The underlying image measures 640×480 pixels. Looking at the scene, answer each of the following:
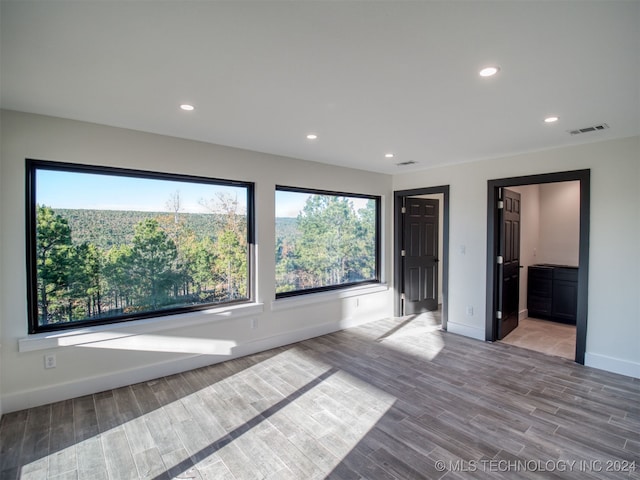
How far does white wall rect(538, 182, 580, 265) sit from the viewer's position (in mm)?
5320

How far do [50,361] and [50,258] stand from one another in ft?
2.96

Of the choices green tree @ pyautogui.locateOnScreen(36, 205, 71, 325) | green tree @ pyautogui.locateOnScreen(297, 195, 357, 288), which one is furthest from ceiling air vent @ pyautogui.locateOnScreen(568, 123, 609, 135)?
green tree @ pyautogui.locateOnScreen(36, 205, 71, 325)

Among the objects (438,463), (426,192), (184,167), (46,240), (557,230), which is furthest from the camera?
(557,230)

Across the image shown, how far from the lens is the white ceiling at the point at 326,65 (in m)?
1.47

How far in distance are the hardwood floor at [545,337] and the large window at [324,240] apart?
2261 mm

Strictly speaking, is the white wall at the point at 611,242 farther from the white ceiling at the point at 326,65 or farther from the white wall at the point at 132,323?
the white wall at the point at 132,323

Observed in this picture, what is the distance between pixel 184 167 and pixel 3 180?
145cm

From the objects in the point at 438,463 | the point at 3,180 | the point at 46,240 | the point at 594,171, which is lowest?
the point at 438,463

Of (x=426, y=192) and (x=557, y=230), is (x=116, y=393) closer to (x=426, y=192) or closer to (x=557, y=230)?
(x=426, y=192)

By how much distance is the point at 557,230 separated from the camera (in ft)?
18.1

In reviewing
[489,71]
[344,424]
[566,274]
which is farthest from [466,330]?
[489,71]

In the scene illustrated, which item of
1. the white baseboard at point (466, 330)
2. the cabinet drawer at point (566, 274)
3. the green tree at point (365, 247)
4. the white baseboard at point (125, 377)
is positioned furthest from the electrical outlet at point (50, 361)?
the cabinet drawer at point (566, 274)

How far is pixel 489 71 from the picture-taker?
6.49 feet

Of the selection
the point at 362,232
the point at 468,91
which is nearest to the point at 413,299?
the point at 362,232
